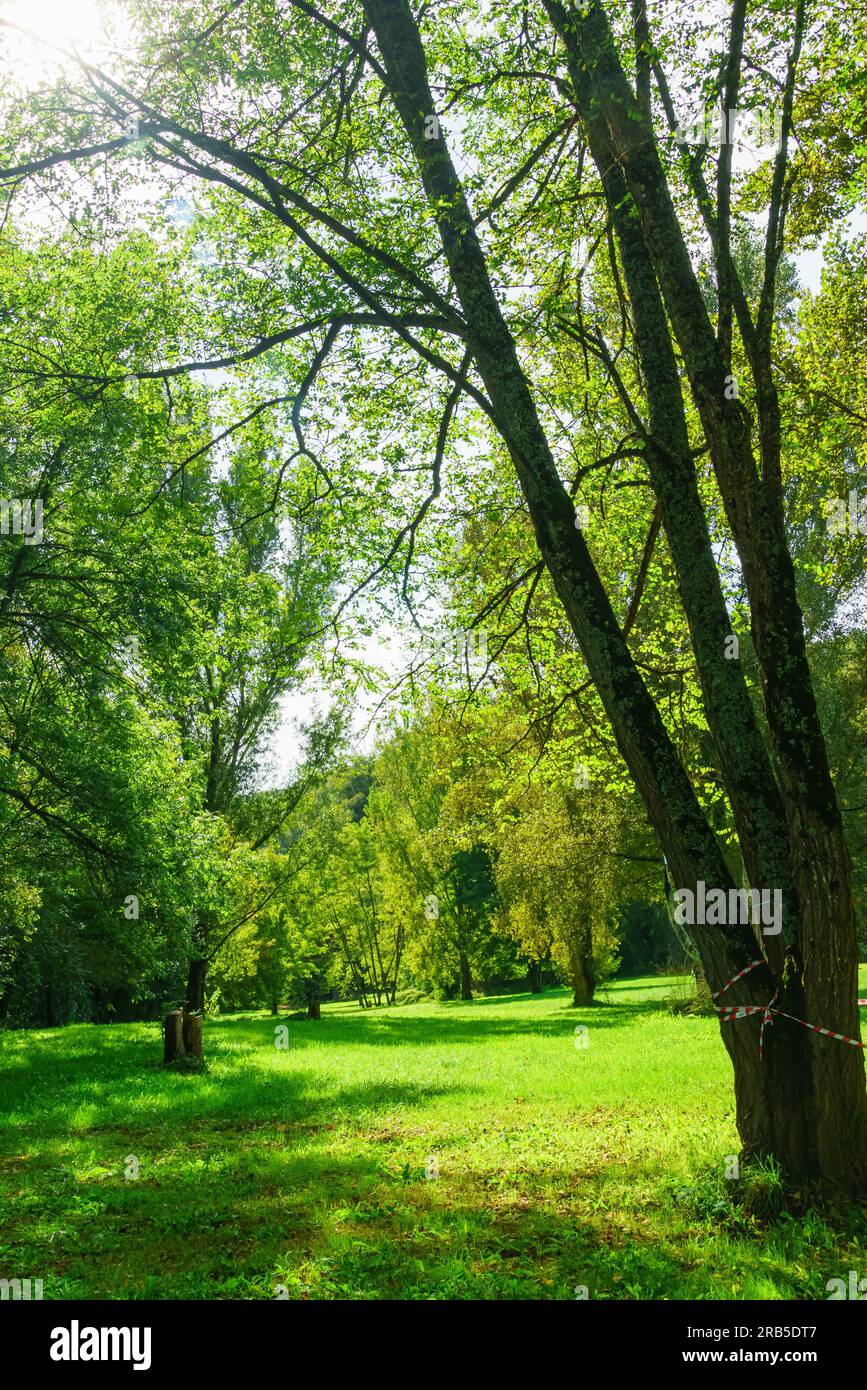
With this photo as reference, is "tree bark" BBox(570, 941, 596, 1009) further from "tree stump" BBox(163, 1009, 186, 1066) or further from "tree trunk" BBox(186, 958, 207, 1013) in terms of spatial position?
"tree stump" BBox(163, 1009, 186, 1066)

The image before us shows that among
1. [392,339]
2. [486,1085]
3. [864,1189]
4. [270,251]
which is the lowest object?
[486,1085]

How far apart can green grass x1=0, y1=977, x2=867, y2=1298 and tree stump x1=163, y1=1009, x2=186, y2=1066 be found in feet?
2.98

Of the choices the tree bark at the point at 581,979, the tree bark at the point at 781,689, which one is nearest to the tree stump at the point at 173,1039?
the tree bark at the point at 781,689

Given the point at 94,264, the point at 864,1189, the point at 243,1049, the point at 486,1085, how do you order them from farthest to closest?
the point at 243,1049, the point at 486,1085, the point at 94,264, the point at 864,1189

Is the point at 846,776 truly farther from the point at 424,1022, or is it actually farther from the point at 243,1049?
the point at 243,1049

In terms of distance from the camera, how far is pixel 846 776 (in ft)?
80.7

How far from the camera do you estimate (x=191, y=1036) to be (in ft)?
48.9

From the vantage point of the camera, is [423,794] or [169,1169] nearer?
[169,1169]

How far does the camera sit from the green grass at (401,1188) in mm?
4801

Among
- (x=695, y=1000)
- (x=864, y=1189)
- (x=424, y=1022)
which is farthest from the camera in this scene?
(x=424, y=1022)

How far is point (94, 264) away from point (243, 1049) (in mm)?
14889

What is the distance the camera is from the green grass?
4.80 meters

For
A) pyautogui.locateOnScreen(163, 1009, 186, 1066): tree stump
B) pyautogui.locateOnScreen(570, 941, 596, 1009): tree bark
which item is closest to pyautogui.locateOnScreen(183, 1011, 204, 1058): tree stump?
pyautogui.locateOnScreen(163, 1009, 186, 1066): tree stump

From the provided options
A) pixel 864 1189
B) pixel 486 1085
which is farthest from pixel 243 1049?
pixel 864 1189
